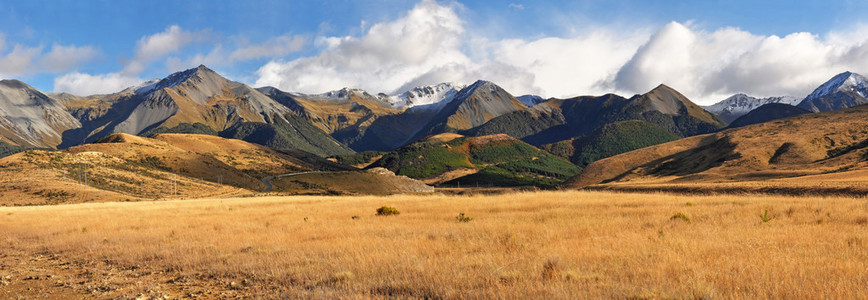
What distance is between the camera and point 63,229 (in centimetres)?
2177

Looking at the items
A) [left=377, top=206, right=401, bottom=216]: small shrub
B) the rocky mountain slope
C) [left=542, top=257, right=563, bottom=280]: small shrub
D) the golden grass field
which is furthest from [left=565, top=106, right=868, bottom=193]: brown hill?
the rocky mountain slope

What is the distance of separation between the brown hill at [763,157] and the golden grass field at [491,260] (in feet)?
126

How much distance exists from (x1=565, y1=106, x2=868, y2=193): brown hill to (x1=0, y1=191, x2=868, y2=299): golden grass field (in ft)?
126

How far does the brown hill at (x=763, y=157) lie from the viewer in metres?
67.1

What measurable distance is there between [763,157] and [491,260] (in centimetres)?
10242

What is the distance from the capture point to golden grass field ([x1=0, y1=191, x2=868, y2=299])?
727cm

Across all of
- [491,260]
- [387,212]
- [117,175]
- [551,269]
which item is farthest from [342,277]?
[117,175]

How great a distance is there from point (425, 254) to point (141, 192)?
324 ft

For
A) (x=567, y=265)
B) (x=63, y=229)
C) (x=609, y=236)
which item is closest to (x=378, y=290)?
(x=567, y=265)

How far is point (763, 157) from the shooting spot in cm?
8894

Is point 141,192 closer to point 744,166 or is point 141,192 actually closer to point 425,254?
point 425,254

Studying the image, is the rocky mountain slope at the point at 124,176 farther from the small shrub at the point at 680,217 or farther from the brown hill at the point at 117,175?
the small shrub at the point at 680,217

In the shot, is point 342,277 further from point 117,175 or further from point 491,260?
point 117,175

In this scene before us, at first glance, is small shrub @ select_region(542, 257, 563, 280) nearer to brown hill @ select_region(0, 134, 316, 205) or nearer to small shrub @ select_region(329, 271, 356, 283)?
small shrub @ select_region(329, 271, 356, 283)
